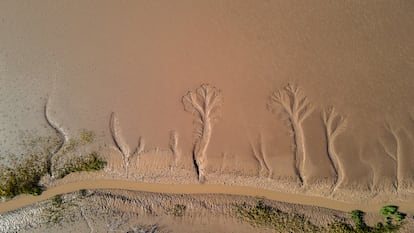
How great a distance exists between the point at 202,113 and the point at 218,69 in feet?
3.77

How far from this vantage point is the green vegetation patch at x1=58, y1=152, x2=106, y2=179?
8.20 metres

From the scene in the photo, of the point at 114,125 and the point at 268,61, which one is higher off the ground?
the point at 268,61

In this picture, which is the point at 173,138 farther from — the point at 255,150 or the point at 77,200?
the point at 77,200

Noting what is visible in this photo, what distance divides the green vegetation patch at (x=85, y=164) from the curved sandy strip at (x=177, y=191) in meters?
0.31

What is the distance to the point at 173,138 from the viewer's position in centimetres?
816

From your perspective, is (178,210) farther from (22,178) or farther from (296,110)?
(22,178)

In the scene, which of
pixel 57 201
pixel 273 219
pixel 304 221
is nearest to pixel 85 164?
pixel 57 201

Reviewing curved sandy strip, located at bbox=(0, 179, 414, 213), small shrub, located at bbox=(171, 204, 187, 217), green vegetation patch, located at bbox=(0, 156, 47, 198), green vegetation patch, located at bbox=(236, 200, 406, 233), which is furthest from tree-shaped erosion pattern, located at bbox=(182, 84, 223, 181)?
green vegetation patch, located at bbox=(0, 156, 47, 198)

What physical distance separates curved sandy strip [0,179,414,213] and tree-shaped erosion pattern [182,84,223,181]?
1.50 feet

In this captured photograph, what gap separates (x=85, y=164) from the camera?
8.22 m

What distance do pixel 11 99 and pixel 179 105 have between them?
4236 mm

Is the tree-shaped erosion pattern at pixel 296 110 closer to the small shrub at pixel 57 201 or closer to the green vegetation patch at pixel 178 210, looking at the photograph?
the green vegetation patch at pixel 178 210

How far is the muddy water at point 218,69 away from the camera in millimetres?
7898

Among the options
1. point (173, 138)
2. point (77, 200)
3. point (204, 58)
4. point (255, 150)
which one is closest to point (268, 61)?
point (204, 58)
